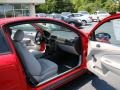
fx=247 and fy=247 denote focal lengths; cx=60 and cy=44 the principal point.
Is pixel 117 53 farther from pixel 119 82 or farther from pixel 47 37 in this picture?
pixel 47 37

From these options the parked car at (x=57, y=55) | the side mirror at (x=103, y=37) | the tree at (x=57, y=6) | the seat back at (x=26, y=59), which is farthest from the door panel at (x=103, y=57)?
the tree at (x=57, y=6)

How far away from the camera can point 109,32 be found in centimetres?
409

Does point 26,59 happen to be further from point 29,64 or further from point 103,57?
point 103,57

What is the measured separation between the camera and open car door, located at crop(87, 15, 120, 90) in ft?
12.2

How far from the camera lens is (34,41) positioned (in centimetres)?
576

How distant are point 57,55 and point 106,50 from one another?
1350 millimetres

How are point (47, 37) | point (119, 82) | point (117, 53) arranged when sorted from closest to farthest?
point (117, 53) < point (119, 82) < point (47, 37)

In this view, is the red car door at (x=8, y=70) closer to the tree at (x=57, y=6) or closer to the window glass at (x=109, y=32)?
the window glass at (x=109, y=32)

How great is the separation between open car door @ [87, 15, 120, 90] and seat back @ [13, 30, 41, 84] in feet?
3.20

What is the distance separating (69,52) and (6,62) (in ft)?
6.12

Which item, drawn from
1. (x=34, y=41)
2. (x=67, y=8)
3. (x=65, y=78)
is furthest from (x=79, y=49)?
(x=67, y=8)

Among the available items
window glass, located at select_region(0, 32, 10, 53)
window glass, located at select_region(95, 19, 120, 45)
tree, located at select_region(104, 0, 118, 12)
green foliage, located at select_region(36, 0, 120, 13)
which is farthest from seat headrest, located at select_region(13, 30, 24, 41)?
green foliage, located at select_region(36, 0, 120, 13)

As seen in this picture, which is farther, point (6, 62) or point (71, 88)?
point (71, 88)

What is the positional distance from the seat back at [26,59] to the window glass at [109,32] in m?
1.23
